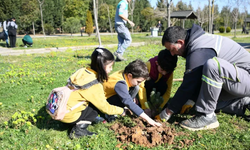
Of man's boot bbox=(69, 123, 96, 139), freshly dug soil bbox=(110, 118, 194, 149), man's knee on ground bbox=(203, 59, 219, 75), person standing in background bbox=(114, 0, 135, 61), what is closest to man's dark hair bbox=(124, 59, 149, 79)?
freshly dug soil bbox=(110, 118, 194, 149)

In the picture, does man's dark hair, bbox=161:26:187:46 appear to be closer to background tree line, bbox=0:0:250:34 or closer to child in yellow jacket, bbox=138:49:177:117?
child in yellow jacket, bbox=138:49:177:117

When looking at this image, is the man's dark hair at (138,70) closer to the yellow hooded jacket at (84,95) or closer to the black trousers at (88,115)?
the yellow hooded jacket at (84,95)

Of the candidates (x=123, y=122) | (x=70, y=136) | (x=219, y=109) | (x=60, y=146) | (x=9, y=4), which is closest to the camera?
(x=60, y=146)

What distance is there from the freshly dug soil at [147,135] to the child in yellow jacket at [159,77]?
1.70ft

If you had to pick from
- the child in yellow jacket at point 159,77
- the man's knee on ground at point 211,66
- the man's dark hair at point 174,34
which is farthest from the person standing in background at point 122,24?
the man's knee on ground at point 211,66

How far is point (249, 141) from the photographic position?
2.44 meters

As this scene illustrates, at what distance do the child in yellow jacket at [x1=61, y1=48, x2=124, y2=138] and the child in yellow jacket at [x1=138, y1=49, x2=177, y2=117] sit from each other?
77cm

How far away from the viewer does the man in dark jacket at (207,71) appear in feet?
8.09

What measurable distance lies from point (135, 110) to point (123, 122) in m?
0.34

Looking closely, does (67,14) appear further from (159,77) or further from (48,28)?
(159,77)

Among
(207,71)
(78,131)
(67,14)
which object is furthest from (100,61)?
(67,14)

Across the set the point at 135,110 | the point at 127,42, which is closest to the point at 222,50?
the point at 135,110

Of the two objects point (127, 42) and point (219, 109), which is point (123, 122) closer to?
point (219, 109)

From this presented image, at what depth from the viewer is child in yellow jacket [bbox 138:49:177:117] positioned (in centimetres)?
310
